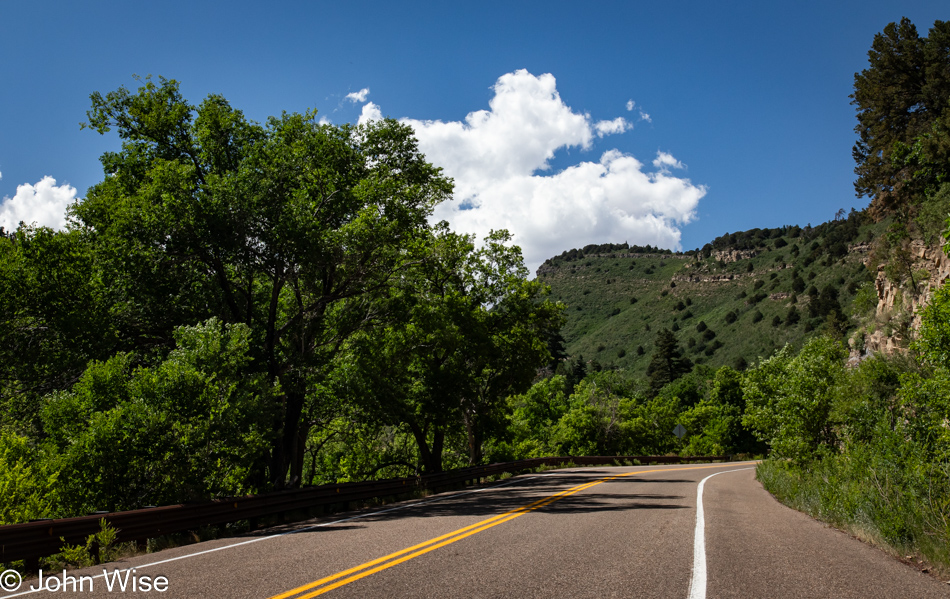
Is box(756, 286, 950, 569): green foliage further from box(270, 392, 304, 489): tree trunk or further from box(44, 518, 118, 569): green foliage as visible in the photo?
box(270, 392, 304, 489): tree trunk

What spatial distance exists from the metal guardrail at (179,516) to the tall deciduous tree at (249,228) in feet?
6.82

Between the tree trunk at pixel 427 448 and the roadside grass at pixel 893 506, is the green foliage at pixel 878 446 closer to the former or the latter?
the roadside grass at pixel 893 506

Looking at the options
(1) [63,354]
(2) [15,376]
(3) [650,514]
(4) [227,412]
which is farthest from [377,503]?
(2) [15,376]

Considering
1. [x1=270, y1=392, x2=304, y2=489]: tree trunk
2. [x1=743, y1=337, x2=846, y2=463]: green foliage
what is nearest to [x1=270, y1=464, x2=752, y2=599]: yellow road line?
[x1=270, y1=392, x2=304, y2=489]: tree trunk

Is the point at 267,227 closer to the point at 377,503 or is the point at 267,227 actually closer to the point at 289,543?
the point at 377,503

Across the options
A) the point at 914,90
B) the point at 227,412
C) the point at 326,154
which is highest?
the point at 914,90

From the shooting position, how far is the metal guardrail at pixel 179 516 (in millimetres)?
7145

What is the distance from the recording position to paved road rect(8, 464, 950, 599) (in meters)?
5.25

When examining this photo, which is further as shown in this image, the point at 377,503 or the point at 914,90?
the point at 914,90

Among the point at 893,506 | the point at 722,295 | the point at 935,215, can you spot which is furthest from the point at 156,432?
the point at 722,295

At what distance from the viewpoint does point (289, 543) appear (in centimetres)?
812

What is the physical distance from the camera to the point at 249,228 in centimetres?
1648

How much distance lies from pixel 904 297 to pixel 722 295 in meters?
114

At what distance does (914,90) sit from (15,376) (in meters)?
40.6
